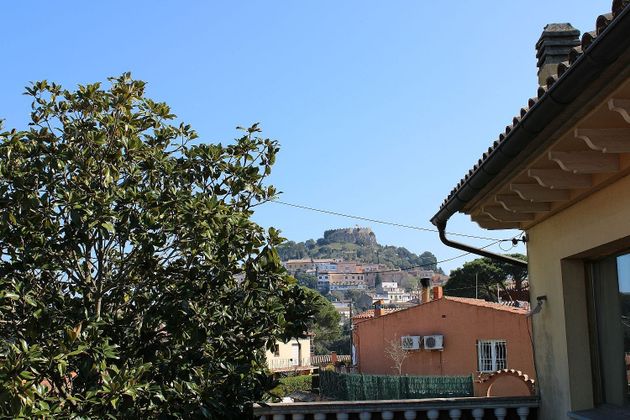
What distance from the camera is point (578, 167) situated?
439 cm

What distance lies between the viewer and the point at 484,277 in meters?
61.1

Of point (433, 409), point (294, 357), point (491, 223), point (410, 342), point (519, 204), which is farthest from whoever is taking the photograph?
point (294, 357)

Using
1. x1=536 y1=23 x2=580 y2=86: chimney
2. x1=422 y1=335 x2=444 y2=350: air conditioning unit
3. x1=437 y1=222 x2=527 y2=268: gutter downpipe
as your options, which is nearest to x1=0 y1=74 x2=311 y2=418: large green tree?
x1=437 y1=222 x2=527 y2=268: gutter downpipe

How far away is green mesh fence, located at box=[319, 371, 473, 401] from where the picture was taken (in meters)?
23.4

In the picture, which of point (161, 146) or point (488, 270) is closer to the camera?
point (161, 146)

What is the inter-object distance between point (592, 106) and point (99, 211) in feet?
12.6

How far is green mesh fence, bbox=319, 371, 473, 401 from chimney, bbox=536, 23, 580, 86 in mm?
18010

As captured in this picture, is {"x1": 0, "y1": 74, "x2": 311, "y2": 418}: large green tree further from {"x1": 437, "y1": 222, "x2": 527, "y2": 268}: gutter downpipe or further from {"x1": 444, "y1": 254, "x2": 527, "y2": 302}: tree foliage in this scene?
{"x1": 444, "y1": 254, "x2": 527, "y2": 302}: tree foliage

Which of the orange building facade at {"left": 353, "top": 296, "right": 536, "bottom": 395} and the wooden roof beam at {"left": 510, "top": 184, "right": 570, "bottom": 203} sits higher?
the wooden roof beam at {"left": 510, "top": 184, "right": 570, "bottom": 203}

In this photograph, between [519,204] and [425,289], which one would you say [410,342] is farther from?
[519,204]

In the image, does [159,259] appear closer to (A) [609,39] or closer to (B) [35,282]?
(B) [35,282]

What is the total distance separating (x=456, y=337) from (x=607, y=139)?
28827mm

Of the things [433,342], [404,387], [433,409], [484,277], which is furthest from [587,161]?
[484,277]

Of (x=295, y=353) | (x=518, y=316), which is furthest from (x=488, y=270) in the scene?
(x=518, y=316)
